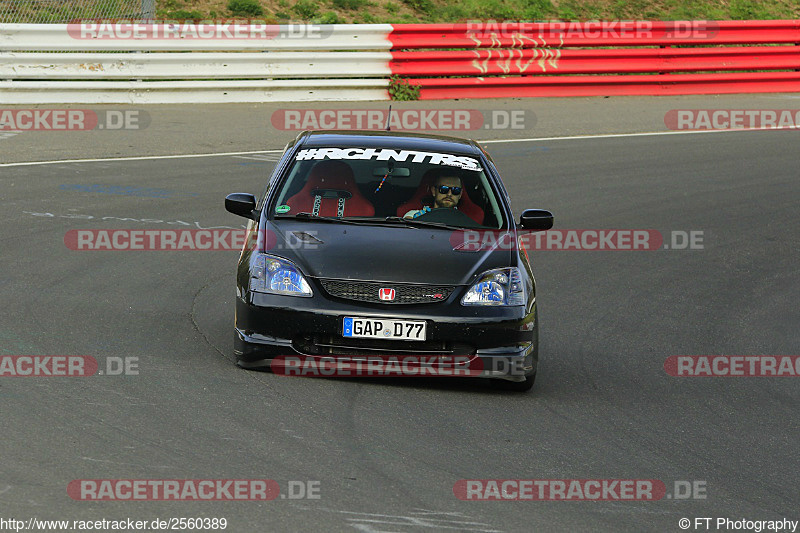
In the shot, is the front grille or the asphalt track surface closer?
the asphalt track surface

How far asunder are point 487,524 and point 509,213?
3.51 metres

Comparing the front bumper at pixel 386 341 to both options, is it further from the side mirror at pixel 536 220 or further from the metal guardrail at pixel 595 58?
the metal guardrail at pixel 595 58

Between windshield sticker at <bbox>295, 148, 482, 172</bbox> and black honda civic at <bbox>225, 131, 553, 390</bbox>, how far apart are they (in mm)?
336

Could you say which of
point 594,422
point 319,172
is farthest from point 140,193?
point 594,422

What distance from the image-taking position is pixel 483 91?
20891mm

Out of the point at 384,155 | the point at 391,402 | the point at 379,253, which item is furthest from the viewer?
the point at 384,155

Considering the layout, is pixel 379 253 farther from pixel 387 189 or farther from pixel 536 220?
pixel 536 220

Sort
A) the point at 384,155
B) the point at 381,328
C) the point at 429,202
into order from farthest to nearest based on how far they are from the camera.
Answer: the point at 384,155 < the point at 429,202 < the point at 381,328

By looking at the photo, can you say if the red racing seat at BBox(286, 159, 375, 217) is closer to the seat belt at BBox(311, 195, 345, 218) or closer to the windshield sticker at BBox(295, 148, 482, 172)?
the seat belt at BBox(311, 195, 345, 218)

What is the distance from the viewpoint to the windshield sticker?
8508 millimetres

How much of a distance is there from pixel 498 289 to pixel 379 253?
75 cm

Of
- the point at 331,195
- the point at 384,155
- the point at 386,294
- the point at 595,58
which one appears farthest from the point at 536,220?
the point at 595,58

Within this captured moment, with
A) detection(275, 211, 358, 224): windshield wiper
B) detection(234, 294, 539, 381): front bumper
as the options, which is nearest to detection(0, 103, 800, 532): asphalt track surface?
detection(234, 294, 539, 381): front bumper

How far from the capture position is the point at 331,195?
8.27 m
